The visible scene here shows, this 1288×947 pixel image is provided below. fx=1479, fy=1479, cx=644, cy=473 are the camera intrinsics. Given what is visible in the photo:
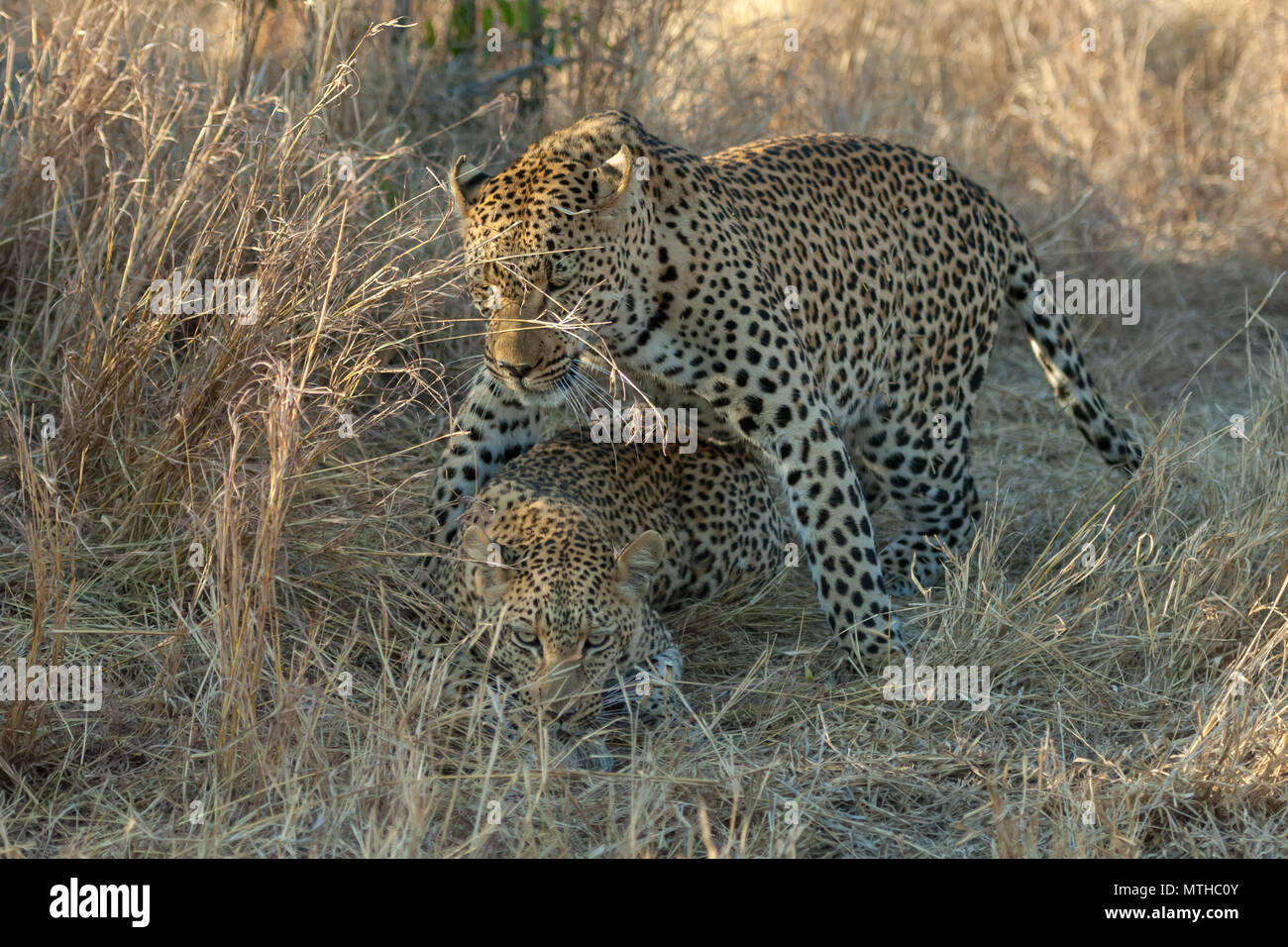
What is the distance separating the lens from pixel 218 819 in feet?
12.5

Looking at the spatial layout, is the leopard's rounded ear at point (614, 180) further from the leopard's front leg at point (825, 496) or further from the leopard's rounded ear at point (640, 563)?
the leopard's rounded ear at point (640, 563)

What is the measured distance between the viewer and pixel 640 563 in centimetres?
465

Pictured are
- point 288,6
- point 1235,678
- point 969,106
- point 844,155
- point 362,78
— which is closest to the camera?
point 1235,678

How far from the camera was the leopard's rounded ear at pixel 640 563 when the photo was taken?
15.0 feet

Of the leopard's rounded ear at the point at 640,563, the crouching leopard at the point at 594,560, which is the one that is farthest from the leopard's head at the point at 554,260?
the leopard's rounded ear at the point at 640,563

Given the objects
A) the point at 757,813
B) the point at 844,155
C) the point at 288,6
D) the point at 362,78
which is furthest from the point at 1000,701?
the point at 288,6

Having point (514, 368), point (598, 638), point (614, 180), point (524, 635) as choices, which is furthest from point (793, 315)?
point (524, 635)

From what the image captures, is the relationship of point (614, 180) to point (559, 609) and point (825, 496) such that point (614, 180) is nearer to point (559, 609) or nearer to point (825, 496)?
point (825, 496)

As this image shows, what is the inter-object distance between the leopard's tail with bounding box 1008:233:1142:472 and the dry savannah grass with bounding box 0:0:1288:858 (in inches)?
8.1

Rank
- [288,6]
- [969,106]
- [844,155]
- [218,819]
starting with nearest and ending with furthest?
[218,819], [844,155], [288,6], [969,106]

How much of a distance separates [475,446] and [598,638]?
1.25 meters

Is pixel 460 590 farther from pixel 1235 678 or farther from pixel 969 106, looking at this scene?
pixel 969 106

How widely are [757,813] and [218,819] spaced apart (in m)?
1.44

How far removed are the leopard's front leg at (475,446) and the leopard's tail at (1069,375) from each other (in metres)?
2.19
